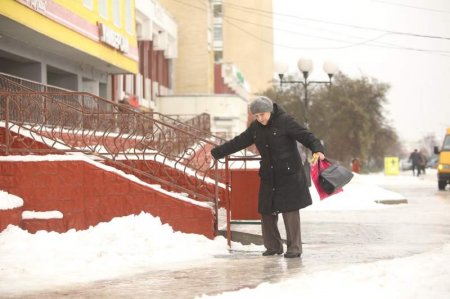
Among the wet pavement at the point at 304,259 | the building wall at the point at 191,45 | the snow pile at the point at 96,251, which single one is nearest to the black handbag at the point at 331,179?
the wet pavement at the point at 304,259

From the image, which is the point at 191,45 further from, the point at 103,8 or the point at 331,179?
the point at 331,179

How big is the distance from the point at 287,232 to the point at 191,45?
4066cm

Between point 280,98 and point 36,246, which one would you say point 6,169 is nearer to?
point 36,246

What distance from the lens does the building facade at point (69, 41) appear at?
17.0 m

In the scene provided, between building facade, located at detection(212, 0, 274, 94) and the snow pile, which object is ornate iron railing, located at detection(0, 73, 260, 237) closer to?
the snow pile

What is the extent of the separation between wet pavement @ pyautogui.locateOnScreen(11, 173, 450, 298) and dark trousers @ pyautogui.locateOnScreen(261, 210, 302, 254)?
184 millimetres

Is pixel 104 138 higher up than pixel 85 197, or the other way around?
pixel 104 138

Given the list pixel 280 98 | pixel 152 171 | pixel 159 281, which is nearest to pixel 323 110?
pixel 280 98

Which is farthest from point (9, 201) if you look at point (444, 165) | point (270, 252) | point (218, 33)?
point (218, 33)

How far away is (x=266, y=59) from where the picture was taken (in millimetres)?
106875

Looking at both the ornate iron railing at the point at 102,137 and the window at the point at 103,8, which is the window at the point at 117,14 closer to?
the window at the point at 103,8

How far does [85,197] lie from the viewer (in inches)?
406

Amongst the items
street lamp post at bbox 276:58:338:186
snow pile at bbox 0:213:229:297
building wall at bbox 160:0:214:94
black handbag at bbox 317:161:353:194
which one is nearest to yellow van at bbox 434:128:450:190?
street lamp post at bbox 276:58:338:186

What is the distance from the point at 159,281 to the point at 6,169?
374 cm
